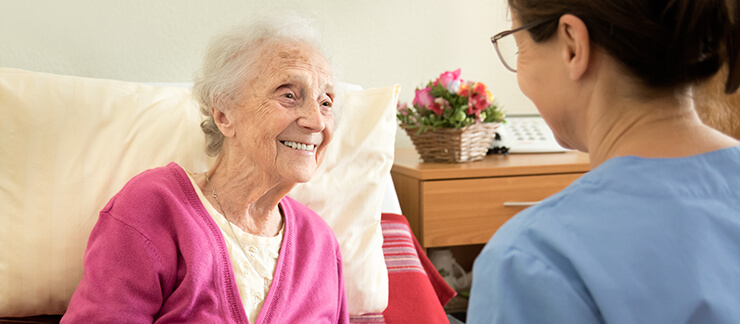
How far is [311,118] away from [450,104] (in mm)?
801

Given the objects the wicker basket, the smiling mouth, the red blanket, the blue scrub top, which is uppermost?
the blue scrub top

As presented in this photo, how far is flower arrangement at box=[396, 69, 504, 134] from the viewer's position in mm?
1993

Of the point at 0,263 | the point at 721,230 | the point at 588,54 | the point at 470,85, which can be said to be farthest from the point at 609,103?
the point at 470,85

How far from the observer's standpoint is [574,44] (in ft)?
2.26

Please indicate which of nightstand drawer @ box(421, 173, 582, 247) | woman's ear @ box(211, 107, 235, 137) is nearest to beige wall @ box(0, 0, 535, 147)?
woman's ear @ box(211, 107, 235, 137)

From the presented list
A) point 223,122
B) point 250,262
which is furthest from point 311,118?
point 250,262

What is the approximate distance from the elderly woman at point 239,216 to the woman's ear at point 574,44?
27.2 inches

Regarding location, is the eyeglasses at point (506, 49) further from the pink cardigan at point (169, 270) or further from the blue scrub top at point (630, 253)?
the pink cardigan at point (169, 270)

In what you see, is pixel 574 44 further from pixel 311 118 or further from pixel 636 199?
pixel 311 118

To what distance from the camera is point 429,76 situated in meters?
2.44

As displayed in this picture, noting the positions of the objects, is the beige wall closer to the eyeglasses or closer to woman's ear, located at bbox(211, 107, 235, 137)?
woman's ear, located at bbox(211, 107, 235, 137)

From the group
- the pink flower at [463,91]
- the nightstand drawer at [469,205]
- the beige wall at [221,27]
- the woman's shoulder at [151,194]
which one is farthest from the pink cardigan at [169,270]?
the pink flower at [463,91]

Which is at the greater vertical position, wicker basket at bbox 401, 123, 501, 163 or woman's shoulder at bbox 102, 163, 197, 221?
woman's shoulder at bbox 102, 163, 197, 221

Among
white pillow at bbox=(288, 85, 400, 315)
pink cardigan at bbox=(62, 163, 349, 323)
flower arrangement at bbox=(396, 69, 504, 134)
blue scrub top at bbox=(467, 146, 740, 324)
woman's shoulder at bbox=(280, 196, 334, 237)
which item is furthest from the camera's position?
flower arrangement at bbox=(396, 69, 504, 134)
